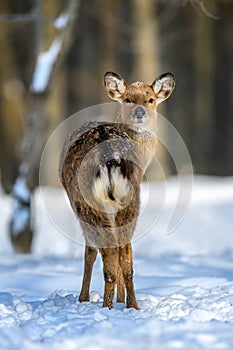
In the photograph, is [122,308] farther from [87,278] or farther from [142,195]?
[142,195]

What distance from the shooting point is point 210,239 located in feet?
47.7

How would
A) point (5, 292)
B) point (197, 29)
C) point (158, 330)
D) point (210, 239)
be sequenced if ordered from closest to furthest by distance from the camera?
point (158, 330) < point (5, 292) < point (210, 239) < point (197, 29)

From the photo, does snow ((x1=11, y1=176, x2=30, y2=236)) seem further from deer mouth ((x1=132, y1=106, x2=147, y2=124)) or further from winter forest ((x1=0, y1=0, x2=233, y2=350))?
deer mouth ((x1=132, y1=106, x2=147, y2=124))

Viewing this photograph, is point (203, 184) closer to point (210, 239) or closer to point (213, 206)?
point (213, 206)

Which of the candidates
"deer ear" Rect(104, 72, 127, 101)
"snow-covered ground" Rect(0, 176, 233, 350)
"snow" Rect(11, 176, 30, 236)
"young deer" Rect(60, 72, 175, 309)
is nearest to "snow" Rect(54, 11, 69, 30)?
"snow" Rect(11, 176, 30, 236)

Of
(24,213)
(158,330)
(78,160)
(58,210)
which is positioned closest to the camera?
(158,330)

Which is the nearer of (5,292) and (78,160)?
(78,160)

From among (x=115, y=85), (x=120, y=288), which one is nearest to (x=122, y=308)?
(x=120, y=288)

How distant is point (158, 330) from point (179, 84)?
85.0ft

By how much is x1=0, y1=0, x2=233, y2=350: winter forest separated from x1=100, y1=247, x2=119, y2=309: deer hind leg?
110 millimetres

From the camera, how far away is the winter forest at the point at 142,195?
535 centimetres

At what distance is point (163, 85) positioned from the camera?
283 inches

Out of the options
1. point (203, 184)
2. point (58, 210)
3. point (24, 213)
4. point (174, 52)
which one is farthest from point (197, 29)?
point (24, 213)

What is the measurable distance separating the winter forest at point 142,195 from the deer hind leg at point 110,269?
11 centimetres
